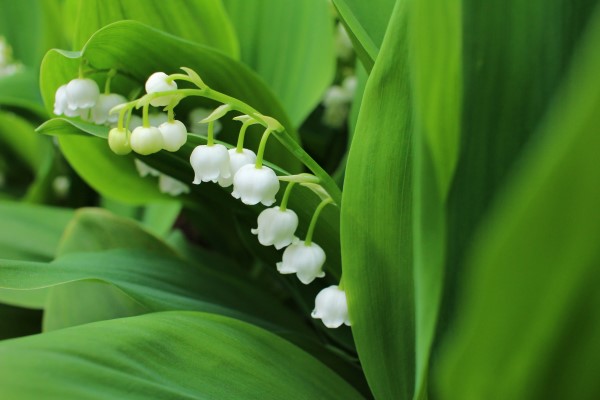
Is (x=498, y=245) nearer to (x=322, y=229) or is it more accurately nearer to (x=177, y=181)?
(x=322, y=229)

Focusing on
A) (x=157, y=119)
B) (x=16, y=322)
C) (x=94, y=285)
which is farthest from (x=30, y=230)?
(x=157, y=119)

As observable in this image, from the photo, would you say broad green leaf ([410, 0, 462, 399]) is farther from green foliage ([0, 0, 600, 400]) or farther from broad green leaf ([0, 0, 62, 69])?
broad green leaf ([0, 0, 62, 69])

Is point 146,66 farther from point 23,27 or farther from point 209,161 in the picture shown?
point 23,27

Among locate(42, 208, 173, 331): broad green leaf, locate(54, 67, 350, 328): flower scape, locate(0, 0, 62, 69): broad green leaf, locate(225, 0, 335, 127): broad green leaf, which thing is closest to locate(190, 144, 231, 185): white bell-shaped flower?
locate(54, 67, 350, 328): flower scape

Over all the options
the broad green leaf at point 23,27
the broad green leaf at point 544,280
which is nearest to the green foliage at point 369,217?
the broad green leaf at point 544,280

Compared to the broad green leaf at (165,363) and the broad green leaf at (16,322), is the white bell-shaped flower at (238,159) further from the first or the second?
the broad green leaf at (16,322)
